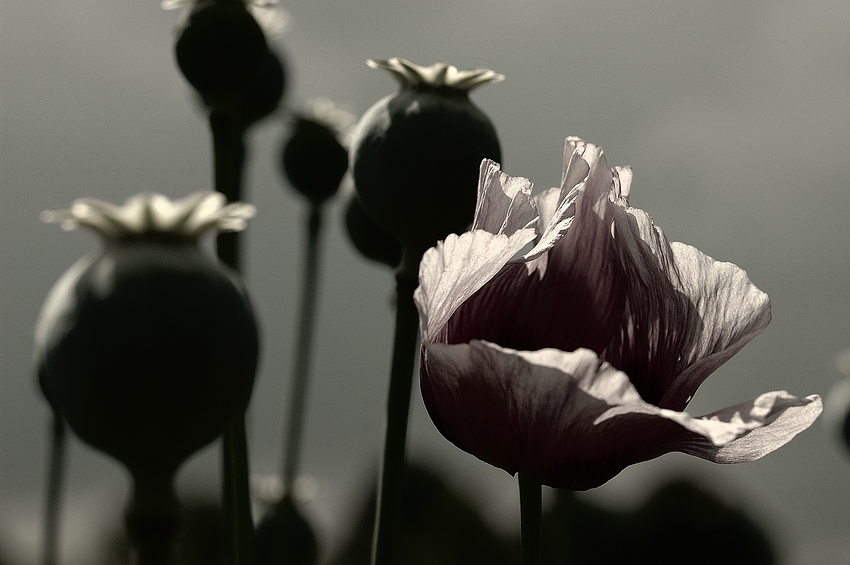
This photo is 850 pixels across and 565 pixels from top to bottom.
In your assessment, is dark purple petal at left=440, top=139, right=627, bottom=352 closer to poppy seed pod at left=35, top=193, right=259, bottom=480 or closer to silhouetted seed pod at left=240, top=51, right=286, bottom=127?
poppy seed pod at left=35, top=193, right=259, bottom=480

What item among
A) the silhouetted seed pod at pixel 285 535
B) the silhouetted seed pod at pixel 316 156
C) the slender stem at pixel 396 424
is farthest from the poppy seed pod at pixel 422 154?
the silhouetted seed pod at pixel 285 535

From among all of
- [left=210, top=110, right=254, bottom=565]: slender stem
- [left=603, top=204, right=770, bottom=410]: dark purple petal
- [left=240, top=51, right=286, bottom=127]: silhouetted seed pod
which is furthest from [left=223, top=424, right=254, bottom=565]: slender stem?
[left=240, top=51, right=286, bottom=127]: silhouetted seed pod

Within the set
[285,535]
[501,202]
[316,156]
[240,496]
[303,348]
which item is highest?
[501,202]

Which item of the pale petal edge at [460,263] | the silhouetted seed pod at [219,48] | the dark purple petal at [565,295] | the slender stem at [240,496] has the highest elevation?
the silhouetted seed pod at [219,48]

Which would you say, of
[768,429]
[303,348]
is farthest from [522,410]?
[303,348]

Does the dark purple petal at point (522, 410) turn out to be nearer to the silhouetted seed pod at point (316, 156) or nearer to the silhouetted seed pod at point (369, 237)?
the silhouetted seed pod at point (369, 237)

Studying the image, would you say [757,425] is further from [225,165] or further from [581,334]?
[225,165]
